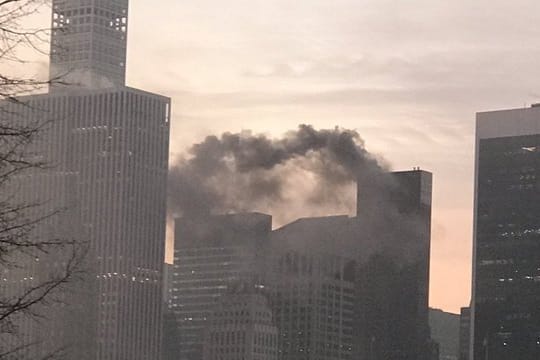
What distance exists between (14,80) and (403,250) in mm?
178948

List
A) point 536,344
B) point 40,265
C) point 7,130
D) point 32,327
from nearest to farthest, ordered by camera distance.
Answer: point 7,130
point 40,265
point 32,327
point 536,344

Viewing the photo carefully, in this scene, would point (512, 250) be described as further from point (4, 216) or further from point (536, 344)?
point (4, 216)

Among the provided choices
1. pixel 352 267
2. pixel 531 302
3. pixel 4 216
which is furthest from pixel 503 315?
pixel 4 216

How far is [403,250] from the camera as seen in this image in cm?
19662

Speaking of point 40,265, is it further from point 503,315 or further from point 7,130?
point 7,130

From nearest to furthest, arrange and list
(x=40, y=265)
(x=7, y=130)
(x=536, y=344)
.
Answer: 1. (x=7, y=130)
2. (x=40, y=265)
3. (x=536, y=344)

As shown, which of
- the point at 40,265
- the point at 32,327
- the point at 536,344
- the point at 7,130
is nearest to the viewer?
the point at 7,130

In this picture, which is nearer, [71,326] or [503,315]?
[71,326]

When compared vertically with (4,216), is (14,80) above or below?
above

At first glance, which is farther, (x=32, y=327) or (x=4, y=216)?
(x=32, y=327)

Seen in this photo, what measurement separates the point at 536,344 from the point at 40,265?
53436mm

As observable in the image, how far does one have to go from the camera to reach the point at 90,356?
195875 millimetres

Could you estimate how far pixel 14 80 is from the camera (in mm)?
18500

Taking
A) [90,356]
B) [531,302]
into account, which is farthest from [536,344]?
Result: [90,356]
